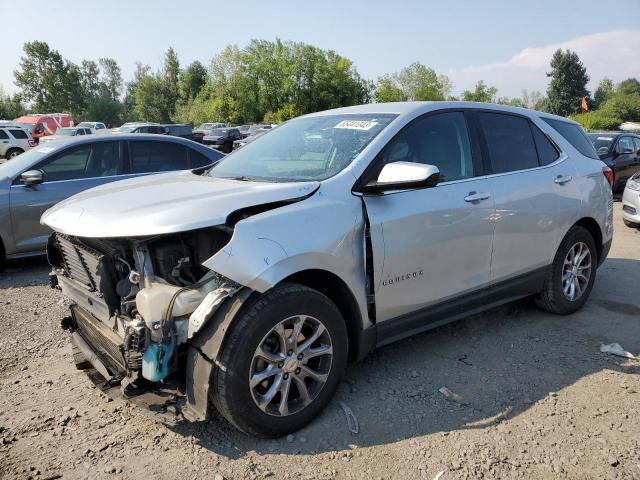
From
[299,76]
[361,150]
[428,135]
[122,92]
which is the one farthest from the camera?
[122,92]

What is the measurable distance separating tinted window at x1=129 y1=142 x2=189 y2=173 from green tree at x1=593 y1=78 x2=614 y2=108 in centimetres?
8758

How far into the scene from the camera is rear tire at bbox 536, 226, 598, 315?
4.45 m

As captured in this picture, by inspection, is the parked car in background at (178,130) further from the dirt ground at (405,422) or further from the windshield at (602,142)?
the dirt ground at (405,422)

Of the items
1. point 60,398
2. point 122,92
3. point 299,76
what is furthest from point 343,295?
point 122,92

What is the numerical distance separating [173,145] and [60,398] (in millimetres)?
4526

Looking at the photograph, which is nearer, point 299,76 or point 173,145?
point 173,145

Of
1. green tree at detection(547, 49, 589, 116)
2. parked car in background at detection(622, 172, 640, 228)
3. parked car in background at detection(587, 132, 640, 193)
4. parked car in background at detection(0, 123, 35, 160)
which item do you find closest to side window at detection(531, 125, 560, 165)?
parked car in background at detection(622, 172, 640, 228)

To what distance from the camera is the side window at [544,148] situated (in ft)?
14.3

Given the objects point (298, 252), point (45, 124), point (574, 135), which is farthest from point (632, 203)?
point (45, 124)

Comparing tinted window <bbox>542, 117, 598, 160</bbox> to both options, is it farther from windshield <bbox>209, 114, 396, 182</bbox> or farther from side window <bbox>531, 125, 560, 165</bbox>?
windshield <bbox>209, 114, 396, 182</bbox>

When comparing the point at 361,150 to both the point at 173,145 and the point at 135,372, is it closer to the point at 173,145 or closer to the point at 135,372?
the point at 135,372

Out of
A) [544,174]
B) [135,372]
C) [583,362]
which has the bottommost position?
[583,362]

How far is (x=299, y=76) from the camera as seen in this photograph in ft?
207

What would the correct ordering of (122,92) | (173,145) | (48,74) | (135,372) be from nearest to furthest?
(135,372), (173,145), (48,74), (122,92)
